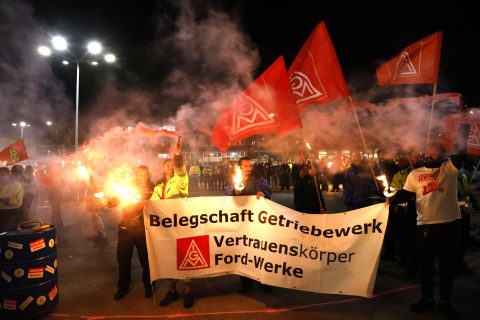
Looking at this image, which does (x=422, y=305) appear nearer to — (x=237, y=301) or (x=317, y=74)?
(x=237, y=301)

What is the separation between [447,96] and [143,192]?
8.27 meters

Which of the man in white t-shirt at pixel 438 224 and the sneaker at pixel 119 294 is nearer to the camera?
the man in white t-shirt at pixel 438 224

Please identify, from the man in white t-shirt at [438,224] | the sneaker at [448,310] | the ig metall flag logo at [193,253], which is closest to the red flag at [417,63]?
the man in white t-shirt at [438,224]

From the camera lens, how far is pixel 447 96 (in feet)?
29.7

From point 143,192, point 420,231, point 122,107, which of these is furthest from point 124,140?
point 420,231

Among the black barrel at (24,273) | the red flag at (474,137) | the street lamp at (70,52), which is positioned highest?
the street lamp at (70,52)

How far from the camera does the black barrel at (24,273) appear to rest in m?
3.98

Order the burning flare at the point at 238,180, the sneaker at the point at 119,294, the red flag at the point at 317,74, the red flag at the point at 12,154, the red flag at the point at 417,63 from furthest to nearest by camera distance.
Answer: the red flag at the point at 12,154 → the red flag at the point at 417,63 → the burning flare at the point at 238,180 → the sneaker at the point at 119,294 → the red flag at the point at 317,74

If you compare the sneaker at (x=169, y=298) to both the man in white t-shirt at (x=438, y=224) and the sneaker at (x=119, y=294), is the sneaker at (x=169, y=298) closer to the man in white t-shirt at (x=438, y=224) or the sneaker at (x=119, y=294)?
the sneaker at (x=119, y=294)

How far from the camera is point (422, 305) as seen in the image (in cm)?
425

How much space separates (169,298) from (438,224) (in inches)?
142

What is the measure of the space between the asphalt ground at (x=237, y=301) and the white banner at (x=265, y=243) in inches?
12.2

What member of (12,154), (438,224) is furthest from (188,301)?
(12,154)

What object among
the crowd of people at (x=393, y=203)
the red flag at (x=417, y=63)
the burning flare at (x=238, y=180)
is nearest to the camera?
the crowd of people at (x=393, y=203)
